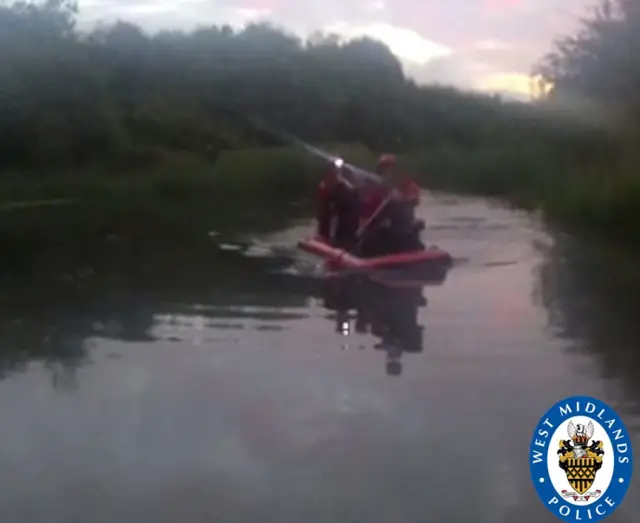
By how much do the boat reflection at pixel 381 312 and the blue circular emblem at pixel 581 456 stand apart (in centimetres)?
344

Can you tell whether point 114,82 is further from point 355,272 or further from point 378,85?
point 355,272

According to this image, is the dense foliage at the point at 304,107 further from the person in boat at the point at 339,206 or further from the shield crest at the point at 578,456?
the shield crest at the point at 578,456

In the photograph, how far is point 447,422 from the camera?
6.27 meters

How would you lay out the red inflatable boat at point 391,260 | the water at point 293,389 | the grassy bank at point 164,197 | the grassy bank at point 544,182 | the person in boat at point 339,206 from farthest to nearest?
the grassy bank at point 164,197
the grassy bank at point 544,182
the person in boat at point 339,206
the red inflatable boat at point 391,260
the water at point 293,389

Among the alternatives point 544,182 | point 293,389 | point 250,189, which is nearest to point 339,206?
point 293,389

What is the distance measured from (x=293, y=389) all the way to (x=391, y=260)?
6001mm

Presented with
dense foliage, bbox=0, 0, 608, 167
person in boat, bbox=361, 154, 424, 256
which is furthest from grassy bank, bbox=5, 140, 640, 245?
person in boat, bbox=361, 154, 424, 256

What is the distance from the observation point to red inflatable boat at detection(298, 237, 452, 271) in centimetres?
1276

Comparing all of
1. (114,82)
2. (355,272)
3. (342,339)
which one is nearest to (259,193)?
(114,82)

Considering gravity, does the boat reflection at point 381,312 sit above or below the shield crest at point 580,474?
below

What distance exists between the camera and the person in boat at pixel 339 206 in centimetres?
1395

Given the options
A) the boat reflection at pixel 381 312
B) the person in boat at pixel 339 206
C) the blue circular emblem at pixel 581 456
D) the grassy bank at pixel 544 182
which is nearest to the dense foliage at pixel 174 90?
the grassy bank at pixel 544 182

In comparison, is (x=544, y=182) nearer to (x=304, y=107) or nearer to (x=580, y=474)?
(x=304, y=107)

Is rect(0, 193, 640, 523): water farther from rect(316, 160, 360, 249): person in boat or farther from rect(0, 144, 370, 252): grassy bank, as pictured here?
rect(0, 144, 370, 252): grassy bank
